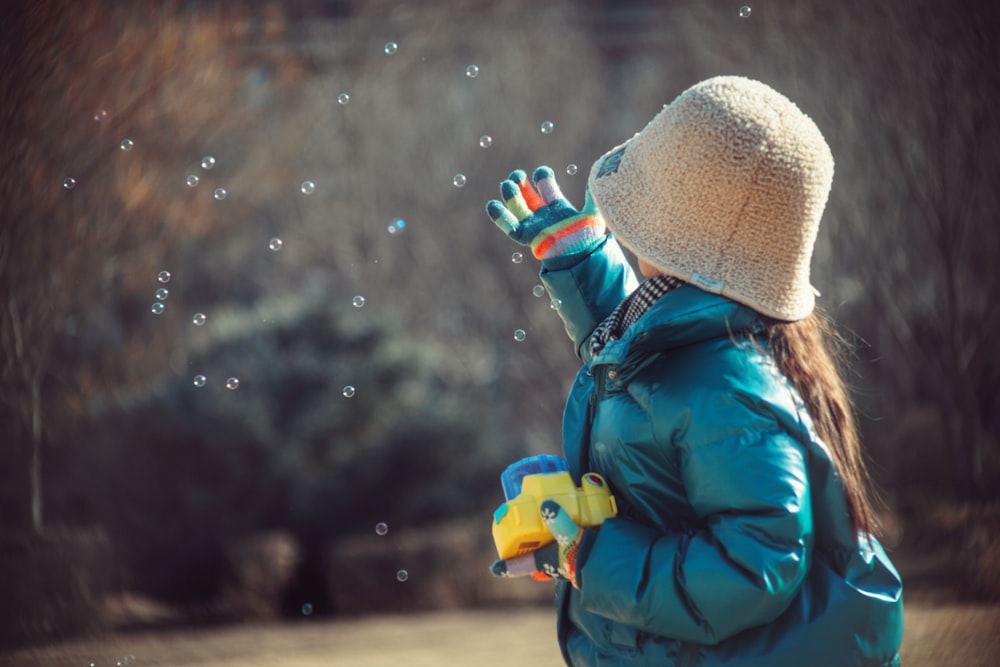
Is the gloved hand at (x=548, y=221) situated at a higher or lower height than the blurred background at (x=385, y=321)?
higher

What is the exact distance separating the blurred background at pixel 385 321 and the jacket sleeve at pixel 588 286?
13.3 feet

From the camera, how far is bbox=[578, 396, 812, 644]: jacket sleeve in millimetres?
1689

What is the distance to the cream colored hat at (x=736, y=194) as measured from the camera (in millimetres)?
1850

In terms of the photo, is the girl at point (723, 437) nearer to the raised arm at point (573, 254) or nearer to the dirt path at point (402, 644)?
the raised arm at point (573, 254)

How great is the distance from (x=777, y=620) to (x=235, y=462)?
5760mm

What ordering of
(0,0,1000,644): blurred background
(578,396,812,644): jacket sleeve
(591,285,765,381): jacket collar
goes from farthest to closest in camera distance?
1. (0,0,1000,644): blurred background
2. (591,285,765,381): jacket collar
3. (578,396,812,644): jacket sleeve

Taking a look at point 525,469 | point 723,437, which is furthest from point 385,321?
point 723,437

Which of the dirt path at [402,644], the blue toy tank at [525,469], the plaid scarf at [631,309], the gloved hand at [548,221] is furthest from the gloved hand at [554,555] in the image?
the dirt path at [402,644]

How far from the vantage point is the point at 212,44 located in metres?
8.67

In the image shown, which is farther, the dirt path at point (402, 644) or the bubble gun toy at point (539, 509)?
the dirt path at point (402, 644)

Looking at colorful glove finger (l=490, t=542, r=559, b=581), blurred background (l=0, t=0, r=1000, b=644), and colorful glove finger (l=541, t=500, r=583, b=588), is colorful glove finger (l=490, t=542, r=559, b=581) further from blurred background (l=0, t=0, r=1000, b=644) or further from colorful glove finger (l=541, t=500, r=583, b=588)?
blurred background (l=0, t=0, r=1000, b=644)

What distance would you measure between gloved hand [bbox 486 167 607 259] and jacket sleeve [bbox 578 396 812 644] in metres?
0.62

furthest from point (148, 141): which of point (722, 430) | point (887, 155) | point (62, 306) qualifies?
point (722, 430)

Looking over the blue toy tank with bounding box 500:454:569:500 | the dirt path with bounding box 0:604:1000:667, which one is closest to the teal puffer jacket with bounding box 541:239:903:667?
the blue toy tank with bounding box 500:454:569:500
